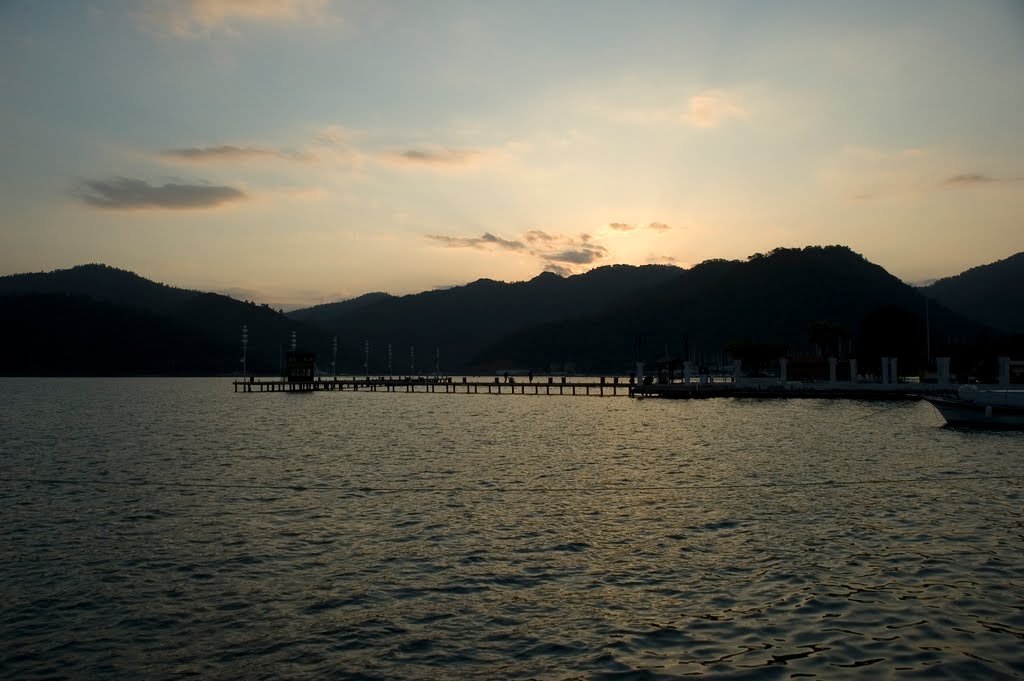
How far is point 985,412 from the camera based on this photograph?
6378 cm

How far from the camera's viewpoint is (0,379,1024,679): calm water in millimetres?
13977

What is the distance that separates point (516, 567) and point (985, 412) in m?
59.1

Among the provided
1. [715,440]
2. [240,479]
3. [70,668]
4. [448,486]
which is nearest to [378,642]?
[70,668]

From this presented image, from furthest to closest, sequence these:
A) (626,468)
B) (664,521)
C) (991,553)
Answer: (626,468)
(664,521)
(991,553)

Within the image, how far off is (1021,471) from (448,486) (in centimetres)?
2856

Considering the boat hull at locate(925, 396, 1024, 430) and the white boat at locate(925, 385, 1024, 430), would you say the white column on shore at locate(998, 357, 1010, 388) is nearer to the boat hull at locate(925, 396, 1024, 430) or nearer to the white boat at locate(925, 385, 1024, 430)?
the white boat at locate(925, 385, 1024, 430)

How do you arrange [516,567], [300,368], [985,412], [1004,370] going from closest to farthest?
[516,567] < [985,412] < [1004,370] < [300,368]

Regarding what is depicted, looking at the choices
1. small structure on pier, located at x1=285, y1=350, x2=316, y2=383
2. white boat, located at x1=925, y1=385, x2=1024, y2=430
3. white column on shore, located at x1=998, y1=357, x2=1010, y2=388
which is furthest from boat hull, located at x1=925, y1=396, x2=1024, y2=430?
small structure on pier, located at x1=285, y1=350, x2=316, y2=383

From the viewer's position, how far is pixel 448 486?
34406 mm

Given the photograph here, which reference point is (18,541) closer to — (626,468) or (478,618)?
(478,618)

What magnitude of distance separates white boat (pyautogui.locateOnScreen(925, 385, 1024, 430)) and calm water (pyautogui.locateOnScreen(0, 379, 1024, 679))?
20.8 metres

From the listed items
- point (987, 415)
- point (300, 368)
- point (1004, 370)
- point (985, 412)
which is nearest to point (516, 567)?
point (985, 412)

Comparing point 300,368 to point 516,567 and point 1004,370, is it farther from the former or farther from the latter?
point 516,567

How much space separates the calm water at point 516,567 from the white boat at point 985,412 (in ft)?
68.4
